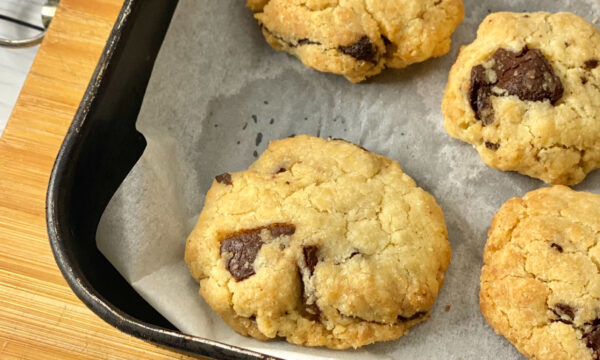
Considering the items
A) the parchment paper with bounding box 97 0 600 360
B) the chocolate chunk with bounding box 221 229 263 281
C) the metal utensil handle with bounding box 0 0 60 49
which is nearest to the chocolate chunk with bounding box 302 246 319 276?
the chocolate chunk with bounding box 221 229 263 281

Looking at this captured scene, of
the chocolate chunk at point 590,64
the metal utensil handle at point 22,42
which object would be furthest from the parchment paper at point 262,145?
the metal utensil handle at point 22,42

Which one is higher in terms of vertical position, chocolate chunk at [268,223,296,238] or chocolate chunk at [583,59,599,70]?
chocolate chunk at [583,59,599,70]

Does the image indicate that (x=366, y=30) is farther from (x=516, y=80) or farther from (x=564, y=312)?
(x=564, y=312)

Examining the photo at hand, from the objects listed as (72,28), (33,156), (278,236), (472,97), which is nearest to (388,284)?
(278,236)

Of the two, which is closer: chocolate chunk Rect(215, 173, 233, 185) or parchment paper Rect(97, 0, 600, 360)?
parchment paper Rect(97, 0, 600, 360)

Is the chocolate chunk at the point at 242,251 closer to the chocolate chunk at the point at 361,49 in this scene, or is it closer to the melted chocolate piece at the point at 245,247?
the melted chocolate piece at the point at 245,247

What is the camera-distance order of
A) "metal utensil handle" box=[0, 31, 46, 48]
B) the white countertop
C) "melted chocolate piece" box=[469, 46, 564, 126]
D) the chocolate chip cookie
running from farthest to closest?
the white countertop
"metal utensil handle" box=[0, 31, 46, 48]
"melted chocolate piece" box=[469, 46, 564, 126]
the chocolate chip cookie

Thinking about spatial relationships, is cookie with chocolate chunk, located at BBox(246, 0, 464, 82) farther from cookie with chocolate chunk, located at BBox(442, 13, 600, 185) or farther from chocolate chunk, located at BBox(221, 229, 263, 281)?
chocolate chunk, located at BBox(221, 229, 263, 281)

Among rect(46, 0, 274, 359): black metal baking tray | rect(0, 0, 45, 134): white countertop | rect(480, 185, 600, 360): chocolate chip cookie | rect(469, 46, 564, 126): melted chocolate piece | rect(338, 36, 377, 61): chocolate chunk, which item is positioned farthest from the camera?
rect(0, 0, 45, 134): white countertop
